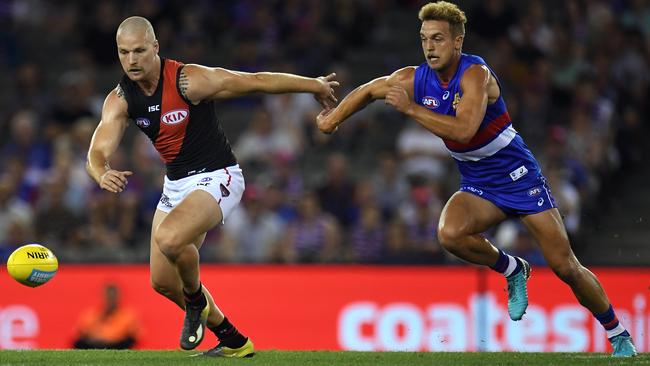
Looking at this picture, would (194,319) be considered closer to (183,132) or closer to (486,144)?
(183,132)

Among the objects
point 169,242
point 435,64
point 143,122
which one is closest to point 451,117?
point 435,64

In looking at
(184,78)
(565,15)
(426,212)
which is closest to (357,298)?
(426,212)

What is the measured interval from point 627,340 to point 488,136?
2.07 metres

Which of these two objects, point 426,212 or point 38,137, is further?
point 38,137

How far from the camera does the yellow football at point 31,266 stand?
989 centimetres

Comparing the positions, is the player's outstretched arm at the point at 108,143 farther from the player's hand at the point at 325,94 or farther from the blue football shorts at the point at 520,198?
the blue football shorts at the point at 520,198

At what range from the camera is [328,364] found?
997cm

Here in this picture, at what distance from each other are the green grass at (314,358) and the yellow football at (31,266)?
65cm

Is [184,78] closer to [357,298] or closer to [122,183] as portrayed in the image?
[122,183]

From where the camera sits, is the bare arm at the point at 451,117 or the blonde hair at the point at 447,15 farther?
the blonde hair at the point at 447,15

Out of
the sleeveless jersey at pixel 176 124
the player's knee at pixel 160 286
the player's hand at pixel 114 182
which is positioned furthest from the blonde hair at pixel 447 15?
the player's knee at pixel 160 286

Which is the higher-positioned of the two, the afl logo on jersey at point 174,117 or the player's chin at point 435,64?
the player's chin at point 435,64

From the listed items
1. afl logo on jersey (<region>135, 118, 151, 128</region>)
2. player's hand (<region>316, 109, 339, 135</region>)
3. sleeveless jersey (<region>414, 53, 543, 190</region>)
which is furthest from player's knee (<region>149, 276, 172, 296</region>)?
sleeveless jersey (<region>414, 53, 543, 190</region>)

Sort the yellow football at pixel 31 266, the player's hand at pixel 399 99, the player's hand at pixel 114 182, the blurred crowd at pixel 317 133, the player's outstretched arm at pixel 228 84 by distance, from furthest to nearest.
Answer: the blurred crowd at pixel 317 133 < the yellow football at pixel 31 266 < the player's outstretched arm at pixel 228 84 < the player's hand at pixel 399 99 < the player's hand at pixel 114 182
